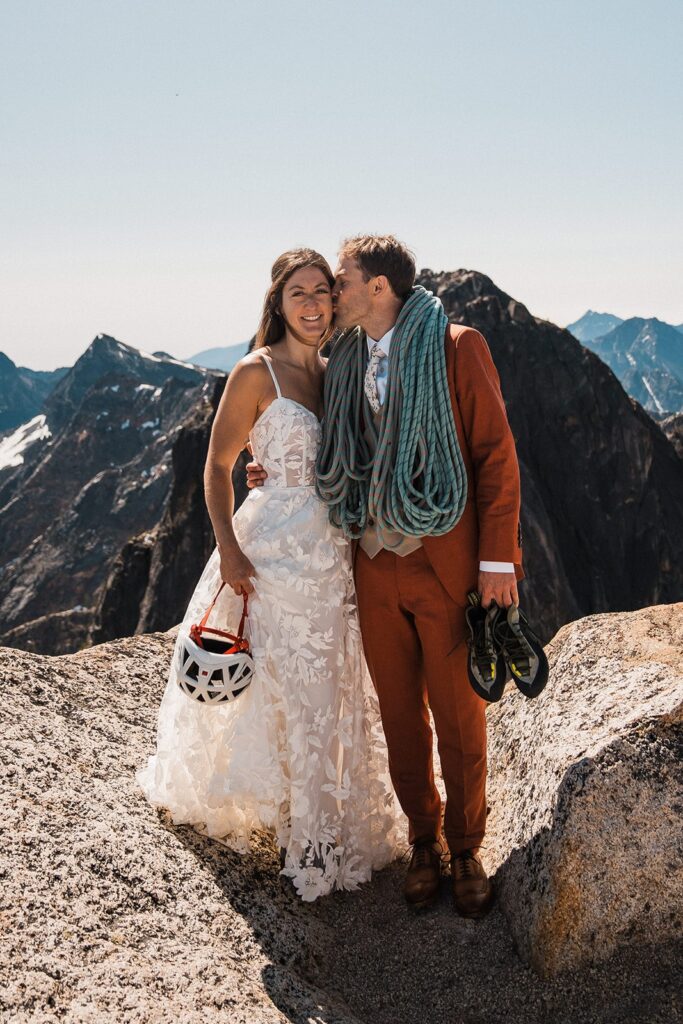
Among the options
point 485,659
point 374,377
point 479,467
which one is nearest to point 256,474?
point 374,377

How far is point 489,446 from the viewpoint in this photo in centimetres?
370

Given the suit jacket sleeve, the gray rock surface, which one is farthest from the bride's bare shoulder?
the gray rock surface

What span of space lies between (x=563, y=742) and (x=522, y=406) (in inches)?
1457

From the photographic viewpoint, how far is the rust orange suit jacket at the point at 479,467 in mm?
3666

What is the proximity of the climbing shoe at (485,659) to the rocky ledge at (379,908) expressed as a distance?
0.45m

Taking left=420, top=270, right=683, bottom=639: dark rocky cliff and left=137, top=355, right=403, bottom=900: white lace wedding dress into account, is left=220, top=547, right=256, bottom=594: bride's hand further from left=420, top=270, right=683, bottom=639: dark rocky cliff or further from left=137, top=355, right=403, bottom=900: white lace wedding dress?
left=420, top=270, right=683, bottom=639: dark rocky cliff

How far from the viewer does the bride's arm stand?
393 centimetres

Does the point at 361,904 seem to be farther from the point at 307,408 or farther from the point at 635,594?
the point at 635,594

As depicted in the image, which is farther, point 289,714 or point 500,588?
point 289,714

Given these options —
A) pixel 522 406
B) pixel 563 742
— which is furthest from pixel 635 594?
pixel 563 742

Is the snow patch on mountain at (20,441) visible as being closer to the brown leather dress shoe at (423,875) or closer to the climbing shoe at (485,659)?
the brown leather dress shoe at (423,875)

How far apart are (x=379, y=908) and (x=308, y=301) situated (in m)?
2.82

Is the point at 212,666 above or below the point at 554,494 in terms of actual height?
below

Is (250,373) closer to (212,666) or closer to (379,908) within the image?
(212,666)
